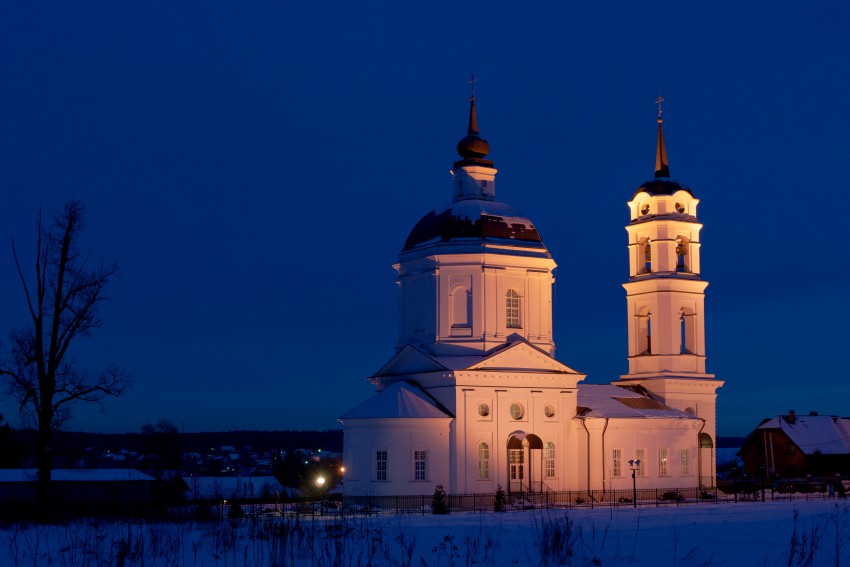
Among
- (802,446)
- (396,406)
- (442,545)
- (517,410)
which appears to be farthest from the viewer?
(802,446)

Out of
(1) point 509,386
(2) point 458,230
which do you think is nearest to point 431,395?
(1) point 509,386

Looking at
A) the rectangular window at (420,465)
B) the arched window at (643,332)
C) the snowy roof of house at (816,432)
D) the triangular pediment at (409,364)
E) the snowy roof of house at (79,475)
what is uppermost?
the arched window at (643,332)

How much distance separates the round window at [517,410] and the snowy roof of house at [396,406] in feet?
10.4

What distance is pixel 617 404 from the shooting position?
54.7 meters

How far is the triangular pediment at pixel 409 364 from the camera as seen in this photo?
49344mm

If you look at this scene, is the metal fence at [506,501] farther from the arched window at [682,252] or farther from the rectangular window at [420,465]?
the arched window at [682,252]

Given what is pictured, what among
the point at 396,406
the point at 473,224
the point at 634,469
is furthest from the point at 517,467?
→ the point at 473,224

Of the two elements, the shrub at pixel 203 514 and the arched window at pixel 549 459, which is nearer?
the shrub at pixel 203 514

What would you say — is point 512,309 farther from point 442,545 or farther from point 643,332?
point 442,545

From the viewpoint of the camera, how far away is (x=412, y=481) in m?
46.5

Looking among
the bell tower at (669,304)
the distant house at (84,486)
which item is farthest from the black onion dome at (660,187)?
the distant house at (84,486)

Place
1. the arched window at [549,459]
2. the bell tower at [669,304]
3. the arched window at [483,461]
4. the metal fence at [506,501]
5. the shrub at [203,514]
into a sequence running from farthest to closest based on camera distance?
the bell tower at [669,304] → the arched window at [549,459] → the arched window at [483,461] → the metal fence at [506,501] → the shrub at [203,514]

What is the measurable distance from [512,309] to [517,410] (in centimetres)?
463

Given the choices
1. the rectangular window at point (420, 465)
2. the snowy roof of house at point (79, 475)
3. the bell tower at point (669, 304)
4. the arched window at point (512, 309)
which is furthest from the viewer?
the bell tower at point (669, 304)
